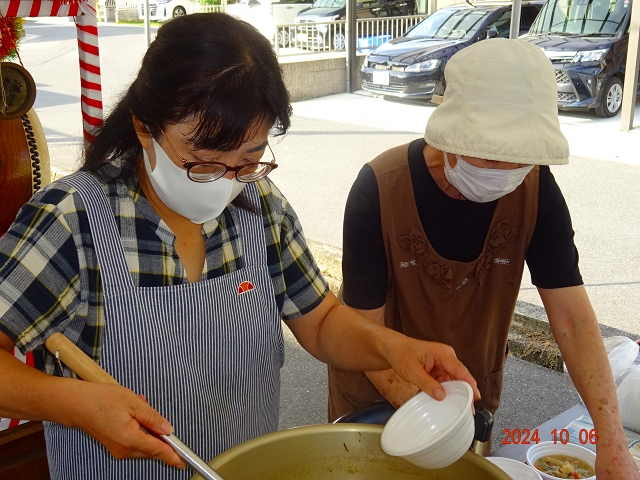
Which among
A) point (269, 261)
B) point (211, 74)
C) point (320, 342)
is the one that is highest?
point (211, 74)

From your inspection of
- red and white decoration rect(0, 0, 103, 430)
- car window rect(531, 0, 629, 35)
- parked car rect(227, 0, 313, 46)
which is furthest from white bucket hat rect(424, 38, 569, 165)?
parked car rect(227, 0, 313, 46)

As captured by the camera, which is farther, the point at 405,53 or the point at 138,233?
the point at 405,53

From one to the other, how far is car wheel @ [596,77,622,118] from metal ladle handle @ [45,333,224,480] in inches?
338

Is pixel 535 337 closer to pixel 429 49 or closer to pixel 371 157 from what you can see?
pixel 371 157

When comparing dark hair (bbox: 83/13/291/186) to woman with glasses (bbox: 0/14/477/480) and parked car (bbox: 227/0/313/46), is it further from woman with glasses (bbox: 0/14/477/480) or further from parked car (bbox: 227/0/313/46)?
parked car (bbox: 227/0/313/46)

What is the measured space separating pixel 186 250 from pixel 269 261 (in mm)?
174

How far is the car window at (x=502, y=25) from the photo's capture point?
1020 cm

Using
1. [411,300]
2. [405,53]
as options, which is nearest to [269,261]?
[411,300]

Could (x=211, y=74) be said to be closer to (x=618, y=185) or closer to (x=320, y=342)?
(x=320, y=342)

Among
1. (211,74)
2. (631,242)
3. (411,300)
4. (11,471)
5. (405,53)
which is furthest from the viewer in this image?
(405,53)

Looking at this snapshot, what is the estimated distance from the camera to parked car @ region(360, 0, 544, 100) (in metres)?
9.50

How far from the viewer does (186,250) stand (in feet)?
4.21

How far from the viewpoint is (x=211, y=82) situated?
43.2 inches
